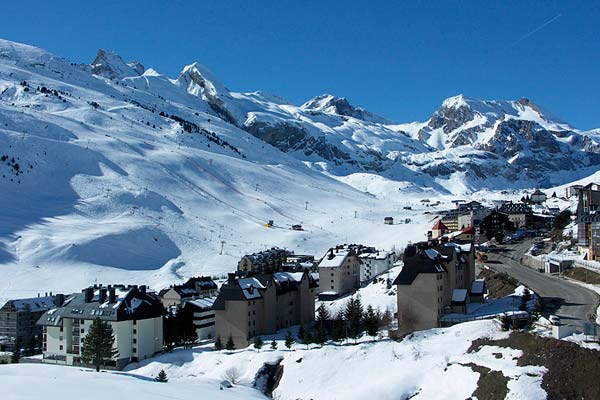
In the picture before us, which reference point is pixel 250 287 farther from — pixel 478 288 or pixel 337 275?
pixel 337 275

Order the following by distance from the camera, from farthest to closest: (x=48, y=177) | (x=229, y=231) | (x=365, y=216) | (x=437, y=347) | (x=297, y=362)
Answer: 1. (x=365, y=216)
2. (x=48, y=177)
3. (x=229, y=231)
4. (x=297, y=362)
5. (x=437, y=347)

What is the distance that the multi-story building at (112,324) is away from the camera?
57272mm

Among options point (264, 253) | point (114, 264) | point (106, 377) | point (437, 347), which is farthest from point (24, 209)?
point (437, 347)

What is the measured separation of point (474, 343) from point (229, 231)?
111877 mm

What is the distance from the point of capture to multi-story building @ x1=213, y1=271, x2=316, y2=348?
2322 inches

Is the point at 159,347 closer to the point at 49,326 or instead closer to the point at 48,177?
the point at 49,326

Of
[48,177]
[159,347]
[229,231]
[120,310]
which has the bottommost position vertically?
[159,347]

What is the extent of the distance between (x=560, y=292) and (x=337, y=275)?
112 feet

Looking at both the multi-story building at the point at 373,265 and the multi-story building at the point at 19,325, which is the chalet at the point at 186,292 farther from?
the multi-story building at the point at 373,265

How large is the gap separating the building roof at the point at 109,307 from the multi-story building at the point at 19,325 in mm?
12545

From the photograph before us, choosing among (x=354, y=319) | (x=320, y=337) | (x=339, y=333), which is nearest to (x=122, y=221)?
(x=320, y=337)

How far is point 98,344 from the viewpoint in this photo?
175ft

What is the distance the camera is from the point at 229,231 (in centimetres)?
15012

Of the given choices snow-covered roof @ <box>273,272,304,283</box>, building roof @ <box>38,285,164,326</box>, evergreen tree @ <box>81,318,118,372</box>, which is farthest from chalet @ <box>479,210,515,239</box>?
evergreen tree @ <box>81,318,118,372</box>
